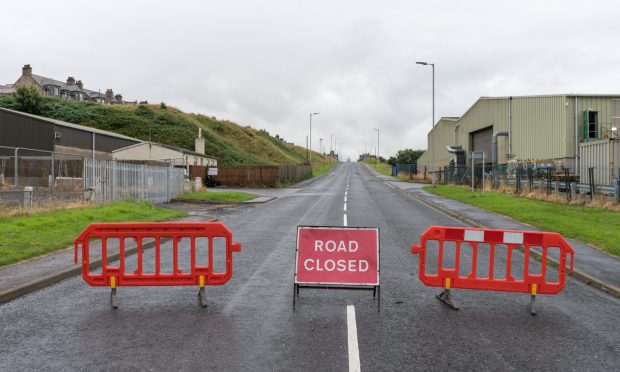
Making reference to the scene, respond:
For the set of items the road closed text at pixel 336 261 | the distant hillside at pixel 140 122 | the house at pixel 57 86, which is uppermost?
the house at pixel 57 86

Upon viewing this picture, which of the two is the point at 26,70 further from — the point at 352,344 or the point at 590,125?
the point at 352,344

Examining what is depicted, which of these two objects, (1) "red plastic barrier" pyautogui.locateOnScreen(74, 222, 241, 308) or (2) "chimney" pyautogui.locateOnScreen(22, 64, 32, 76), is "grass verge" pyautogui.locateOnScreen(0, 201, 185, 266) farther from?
(2) "chimney" pyautogui.locateOnScreen(22, 64, 32, 76)

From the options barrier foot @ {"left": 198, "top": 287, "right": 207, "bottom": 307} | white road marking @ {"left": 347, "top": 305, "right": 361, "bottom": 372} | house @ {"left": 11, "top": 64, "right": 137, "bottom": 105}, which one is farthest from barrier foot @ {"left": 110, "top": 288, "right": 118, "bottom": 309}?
house @ {"left": 11, "top": 64, "right": 137, "bottom": 105}

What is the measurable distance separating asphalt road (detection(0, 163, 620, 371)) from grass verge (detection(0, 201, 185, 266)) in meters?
2.32

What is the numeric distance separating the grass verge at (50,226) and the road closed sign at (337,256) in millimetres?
5581

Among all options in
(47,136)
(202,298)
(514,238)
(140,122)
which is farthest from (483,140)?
(140,122)

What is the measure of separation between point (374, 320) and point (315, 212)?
14.3m

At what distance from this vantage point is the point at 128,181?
20.9m

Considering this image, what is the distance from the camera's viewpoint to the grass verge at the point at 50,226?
9336 mm

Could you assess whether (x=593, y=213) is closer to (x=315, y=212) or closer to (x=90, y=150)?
(x=315, y=212)

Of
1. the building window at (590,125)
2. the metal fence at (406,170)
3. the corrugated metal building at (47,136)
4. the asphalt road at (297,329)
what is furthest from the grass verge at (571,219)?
the metal fence at (406,170)

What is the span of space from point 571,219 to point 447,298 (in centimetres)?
1122

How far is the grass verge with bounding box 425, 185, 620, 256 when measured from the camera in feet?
38.3

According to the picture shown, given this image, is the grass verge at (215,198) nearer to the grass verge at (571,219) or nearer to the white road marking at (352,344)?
the grass verge at (571,219)
